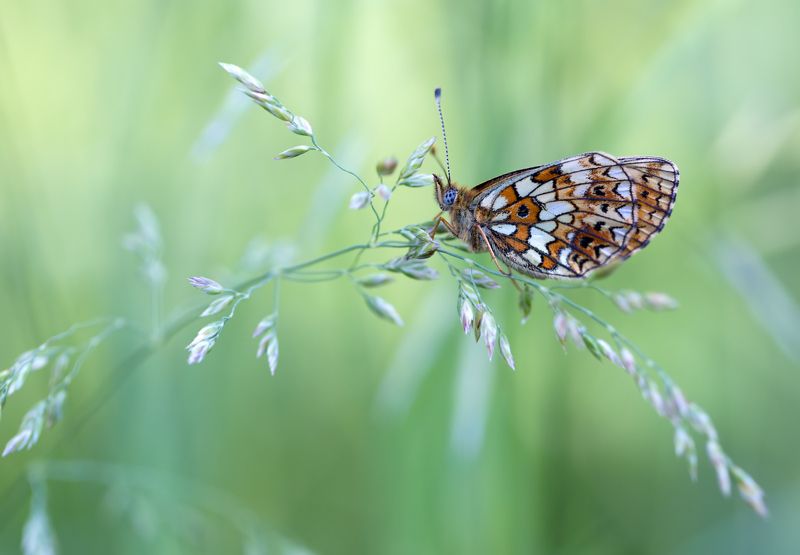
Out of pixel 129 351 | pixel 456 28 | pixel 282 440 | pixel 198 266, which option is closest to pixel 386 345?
pixel 282 440

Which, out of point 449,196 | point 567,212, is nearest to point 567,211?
point 567,212

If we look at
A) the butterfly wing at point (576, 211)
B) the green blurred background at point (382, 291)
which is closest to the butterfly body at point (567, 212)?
the butterfly wing at point (576, 211)

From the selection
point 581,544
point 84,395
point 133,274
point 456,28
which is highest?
point 456,28

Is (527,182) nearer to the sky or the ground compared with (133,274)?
nearer to the sky

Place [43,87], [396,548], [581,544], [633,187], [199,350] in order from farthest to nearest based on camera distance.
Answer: [43,87] → [581,544] → [396,548] → [633,187] → [199,350]

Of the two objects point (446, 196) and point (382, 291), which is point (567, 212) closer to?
point (446, 196)

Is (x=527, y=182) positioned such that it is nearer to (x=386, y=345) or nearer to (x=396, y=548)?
(x=396, y=548)

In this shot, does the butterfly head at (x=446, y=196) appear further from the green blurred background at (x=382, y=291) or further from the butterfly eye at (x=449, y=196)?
the green blurred background at (x=382, y=291)

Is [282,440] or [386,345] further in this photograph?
[386,345]
